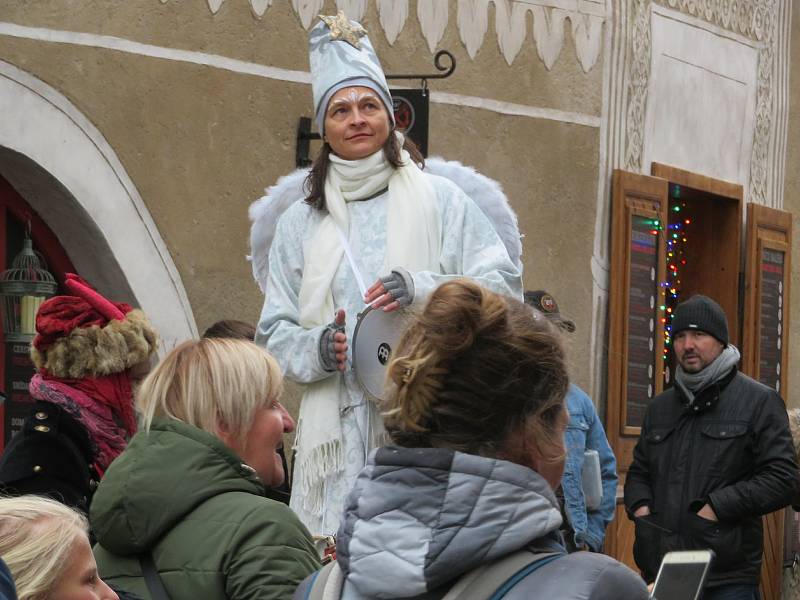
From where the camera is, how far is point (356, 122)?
204 inches

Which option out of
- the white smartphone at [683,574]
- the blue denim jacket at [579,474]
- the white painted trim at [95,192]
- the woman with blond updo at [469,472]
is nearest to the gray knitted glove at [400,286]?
the white smartphone at [683,574]

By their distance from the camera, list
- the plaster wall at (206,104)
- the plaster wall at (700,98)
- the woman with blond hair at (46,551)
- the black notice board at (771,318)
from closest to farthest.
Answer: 1. the woman with blond hair at (46,551)
2. the plaster wall at (206,104)
3. the plaster wall at (700,98)
4. the black notice board at (771,318)

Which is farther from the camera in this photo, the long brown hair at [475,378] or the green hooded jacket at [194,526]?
the green hooded jacket at [194,526]

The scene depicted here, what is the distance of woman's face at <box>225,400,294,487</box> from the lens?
3.47 meters

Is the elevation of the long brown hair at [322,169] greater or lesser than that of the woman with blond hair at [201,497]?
greater

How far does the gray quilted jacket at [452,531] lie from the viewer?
2285 millimetres

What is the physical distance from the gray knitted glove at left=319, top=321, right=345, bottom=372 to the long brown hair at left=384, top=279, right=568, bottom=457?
8.07 feet

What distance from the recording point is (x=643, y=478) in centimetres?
761

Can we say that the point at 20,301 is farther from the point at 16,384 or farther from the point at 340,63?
the point at 340,63

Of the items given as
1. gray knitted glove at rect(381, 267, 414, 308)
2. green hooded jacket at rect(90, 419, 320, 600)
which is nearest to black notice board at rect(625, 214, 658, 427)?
gray knitted glove at rect(381, 267, 414, 308)

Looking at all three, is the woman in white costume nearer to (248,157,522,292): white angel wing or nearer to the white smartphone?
(248,157,522,292): white angel wing

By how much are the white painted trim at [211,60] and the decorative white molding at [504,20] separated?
272mm

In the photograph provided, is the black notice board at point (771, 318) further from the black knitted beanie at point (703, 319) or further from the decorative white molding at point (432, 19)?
the black knitted beanie at point (703, 319)

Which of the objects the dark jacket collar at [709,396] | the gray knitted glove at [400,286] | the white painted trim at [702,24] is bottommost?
the dark jacket collar at [709,396]
